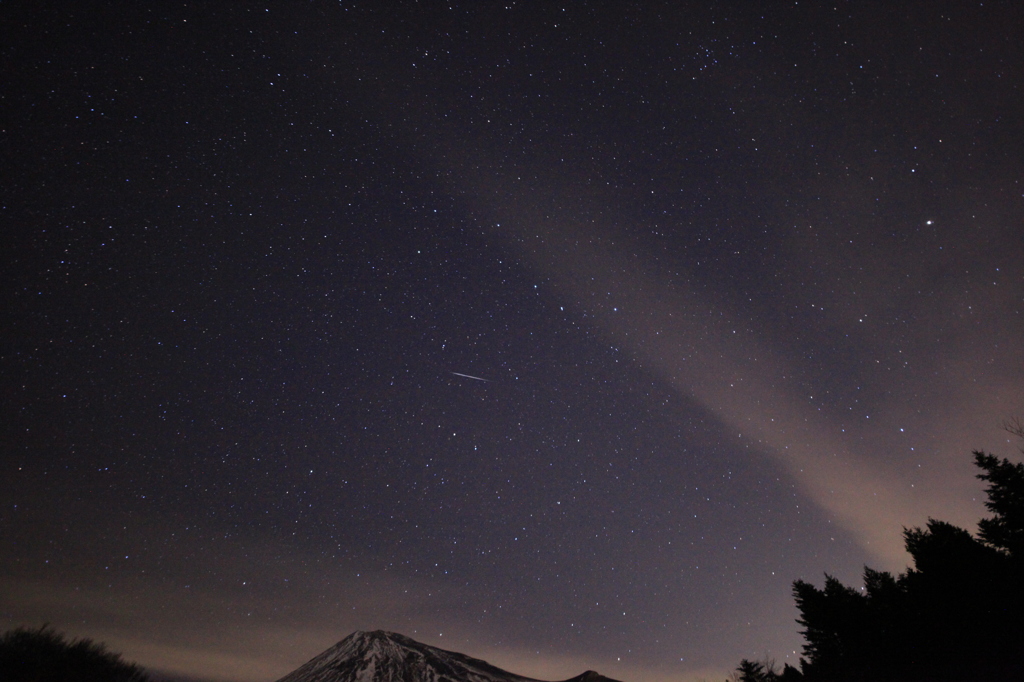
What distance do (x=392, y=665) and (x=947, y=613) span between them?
75.7m

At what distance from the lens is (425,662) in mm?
79562

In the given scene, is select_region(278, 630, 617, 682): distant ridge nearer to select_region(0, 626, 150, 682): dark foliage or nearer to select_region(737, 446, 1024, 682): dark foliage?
select_region(0, 626, 150, 682): dark foliage

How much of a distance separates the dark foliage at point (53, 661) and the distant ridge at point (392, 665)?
3405 cm

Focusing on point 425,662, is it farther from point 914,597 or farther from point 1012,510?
point 1012,510

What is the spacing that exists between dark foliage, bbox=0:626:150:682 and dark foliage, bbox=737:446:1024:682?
5810 cm

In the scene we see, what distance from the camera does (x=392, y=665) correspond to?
7675 centimetres

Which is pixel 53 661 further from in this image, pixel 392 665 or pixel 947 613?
pixel 947 613

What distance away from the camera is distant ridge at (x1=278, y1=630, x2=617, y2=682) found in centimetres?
7375

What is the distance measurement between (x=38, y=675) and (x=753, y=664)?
57.8 meters

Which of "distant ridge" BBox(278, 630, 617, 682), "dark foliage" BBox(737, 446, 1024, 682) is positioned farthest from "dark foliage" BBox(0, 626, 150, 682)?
"dark foliage" BBox(737, 446, 1024, 682)

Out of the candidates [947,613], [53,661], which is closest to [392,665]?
[53,661]

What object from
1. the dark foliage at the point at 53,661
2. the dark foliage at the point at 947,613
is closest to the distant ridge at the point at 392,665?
the dark foliage at the point at 53,661

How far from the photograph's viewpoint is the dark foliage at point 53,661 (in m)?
39.7

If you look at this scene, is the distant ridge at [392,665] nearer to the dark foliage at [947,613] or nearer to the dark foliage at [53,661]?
the dark foliage at [53,661]
